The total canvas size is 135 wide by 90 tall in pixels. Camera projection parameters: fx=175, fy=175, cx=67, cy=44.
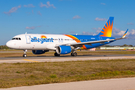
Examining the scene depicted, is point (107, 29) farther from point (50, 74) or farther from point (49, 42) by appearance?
point (50, 74)

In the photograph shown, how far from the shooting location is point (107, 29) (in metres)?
44.1

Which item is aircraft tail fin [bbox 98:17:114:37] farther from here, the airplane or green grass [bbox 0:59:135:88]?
green grass [bbox 0:59:135:88]

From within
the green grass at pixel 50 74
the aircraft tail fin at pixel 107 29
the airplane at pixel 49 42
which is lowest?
the green grass at pixel 50 74

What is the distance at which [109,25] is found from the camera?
146ft

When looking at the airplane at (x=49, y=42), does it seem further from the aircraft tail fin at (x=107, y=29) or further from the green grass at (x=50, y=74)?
the green grass at (x=50, y=74)

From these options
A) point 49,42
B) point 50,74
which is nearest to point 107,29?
point 49,42

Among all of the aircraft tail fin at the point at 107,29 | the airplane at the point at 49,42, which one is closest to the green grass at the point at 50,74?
the airplane at the point at 49,42

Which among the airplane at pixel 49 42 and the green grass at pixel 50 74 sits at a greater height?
the airplane at pixel 49 42

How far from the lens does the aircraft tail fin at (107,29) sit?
43.7 meters

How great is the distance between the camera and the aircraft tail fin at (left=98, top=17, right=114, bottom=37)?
43709mm

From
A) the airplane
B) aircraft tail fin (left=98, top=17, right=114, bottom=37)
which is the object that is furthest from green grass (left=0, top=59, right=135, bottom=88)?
aircraft tail fin (left=98, top=17, right=114, bottom=37)

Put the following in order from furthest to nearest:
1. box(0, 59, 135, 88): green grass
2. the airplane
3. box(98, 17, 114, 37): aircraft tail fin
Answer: box(98, 17, 114, 37): aircraft tail fin → the airplane → box(0, 59, 135, 88): green grass

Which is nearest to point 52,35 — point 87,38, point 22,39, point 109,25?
point 22,39

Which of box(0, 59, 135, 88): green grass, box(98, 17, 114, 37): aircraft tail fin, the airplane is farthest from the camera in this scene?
box(98, 17, 114, 37): aircraft tail fin
